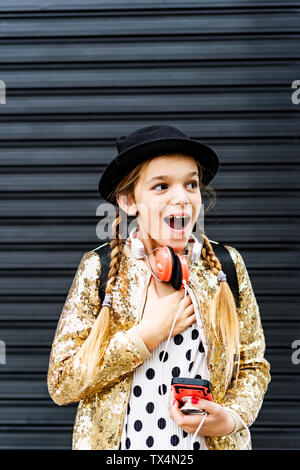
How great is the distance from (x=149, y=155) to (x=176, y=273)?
17.5 inches

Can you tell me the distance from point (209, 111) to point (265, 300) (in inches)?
55.4

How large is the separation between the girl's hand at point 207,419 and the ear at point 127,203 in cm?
71

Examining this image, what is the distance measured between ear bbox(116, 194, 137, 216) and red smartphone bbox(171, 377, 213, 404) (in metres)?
0.68

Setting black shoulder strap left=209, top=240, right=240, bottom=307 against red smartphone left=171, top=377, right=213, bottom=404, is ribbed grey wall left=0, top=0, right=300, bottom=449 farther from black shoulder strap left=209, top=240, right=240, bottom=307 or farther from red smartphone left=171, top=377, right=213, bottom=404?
red smartphone left=171, top=377, right=213, bottom=404

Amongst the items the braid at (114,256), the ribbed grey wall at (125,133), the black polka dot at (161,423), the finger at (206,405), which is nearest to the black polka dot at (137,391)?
the black polka dot at (161,423)

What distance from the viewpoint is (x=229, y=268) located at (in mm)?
Result: 2051

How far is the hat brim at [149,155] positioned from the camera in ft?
6.02

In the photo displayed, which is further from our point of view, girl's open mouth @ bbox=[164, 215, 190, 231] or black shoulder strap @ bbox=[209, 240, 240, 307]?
black shoulder strap @ bbox=[209, 240, 240, 307]

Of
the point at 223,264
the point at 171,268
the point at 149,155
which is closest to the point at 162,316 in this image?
the point at 171,268

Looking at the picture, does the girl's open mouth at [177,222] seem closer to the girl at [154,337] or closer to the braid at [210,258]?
the girl at [154,337]

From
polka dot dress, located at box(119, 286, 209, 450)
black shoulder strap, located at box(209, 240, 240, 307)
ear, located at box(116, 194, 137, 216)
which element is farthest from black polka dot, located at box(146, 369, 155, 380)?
ear, located at box(116, 194, 137, 216)

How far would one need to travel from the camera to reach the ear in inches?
79.1
